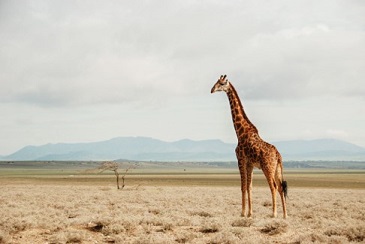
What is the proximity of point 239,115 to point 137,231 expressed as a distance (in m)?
5.55

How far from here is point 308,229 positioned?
48.0 ft

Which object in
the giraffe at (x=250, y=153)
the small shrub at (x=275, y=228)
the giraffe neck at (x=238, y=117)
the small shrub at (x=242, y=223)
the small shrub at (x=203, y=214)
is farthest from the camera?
the small shrub at (x=203, y=214)

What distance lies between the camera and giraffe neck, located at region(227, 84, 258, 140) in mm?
16125

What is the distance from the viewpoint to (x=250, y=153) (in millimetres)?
15414

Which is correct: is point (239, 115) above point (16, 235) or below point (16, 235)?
above

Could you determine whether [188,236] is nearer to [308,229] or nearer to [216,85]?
[308,229]

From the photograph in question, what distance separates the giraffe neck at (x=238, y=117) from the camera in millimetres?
16125

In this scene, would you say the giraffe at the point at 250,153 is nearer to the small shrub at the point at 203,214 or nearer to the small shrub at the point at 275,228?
the small shrub at the point at 275,228

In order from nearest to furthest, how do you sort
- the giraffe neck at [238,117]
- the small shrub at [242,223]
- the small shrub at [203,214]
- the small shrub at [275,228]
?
the small shrub at [275,228] → the small shrub at [242,223] → the giraffe neck at [238,117] → the small shrub at [203,214]

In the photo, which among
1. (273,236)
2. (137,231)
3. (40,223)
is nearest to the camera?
(273,236)

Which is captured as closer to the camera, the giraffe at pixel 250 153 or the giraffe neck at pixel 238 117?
the giraffe at pixel 250 153

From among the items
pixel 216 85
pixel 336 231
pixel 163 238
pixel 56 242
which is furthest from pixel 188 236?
pixel 216 85

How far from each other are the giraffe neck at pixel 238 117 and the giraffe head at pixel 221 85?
0.94ft

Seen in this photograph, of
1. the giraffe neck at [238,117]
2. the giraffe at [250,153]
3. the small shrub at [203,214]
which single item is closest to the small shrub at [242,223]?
the giraffe at [250,153]
